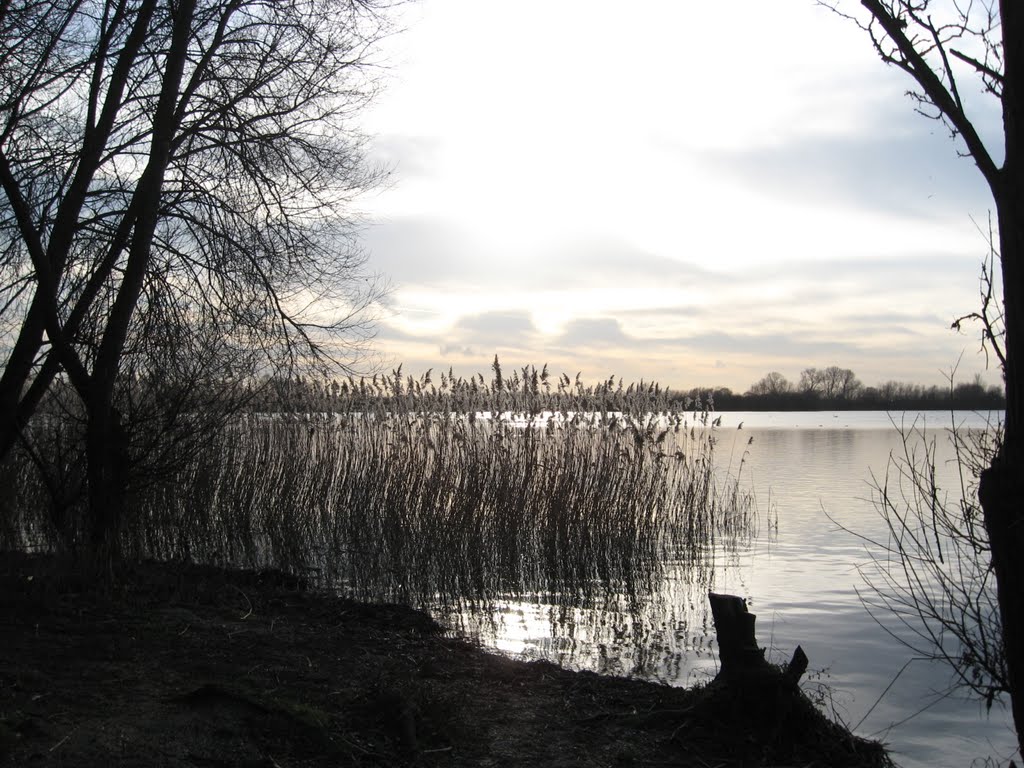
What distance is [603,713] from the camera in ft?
13.8

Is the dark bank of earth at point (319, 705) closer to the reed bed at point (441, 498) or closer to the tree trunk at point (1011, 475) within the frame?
the tree trunk at point (1011, 475)

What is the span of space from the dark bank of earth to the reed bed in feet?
7.89

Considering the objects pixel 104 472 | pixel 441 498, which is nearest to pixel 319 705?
pixel 104 472

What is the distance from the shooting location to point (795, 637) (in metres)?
6.43

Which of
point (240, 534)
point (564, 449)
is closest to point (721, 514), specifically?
point (564, 449)

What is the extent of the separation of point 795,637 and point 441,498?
4.10 meters

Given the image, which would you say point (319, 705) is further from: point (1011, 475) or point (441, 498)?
point (441, 498)

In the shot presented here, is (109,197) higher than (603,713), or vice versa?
(109,197)

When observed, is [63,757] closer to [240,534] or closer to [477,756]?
[477,756]

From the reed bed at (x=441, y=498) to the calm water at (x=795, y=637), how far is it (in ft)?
1.69

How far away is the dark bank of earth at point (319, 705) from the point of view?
3.41 meters

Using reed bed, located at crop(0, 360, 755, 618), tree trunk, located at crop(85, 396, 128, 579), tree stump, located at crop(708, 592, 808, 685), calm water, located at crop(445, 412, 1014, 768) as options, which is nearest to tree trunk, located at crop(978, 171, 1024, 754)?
tree stump, located at crop(708, 592, 808, 685)

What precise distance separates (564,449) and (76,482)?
512 centimetres

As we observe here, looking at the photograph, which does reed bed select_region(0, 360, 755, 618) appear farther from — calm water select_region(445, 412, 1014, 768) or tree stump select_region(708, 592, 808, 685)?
tree stump select_region(708, 592, 808, 685)
